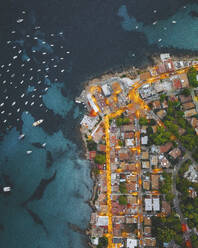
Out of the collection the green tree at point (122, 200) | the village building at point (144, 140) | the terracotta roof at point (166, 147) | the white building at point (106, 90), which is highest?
the white building at point (106, 90)

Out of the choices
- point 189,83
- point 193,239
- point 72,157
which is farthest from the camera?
point 72,157

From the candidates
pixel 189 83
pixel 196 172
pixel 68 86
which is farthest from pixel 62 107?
pixel 196 172

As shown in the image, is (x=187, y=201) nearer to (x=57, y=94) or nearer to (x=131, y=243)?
(x=131, y=243)

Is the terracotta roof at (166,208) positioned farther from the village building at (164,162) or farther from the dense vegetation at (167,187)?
the village building at (164,162)

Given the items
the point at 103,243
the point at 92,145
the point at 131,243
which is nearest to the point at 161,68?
the point at 92,145

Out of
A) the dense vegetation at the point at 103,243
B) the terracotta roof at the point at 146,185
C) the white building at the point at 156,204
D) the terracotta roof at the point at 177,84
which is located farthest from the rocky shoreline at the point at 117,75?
the white building at the point at 156,204

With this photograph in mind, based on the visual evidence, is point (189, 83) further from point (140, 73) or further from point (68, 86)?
point (68, 86)

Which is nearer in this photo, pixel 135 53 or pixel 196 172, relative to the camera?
pixel 196 172

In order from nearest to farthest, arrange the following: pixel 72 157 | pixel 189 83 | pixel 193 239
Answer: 1. pixel 193 239
2. pixel 189 83
3. pixel 72 157

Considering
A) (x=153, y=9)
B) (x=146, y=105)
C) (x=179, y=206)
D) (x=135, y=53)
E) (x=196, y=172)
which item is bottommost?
(x=179, y=206)
